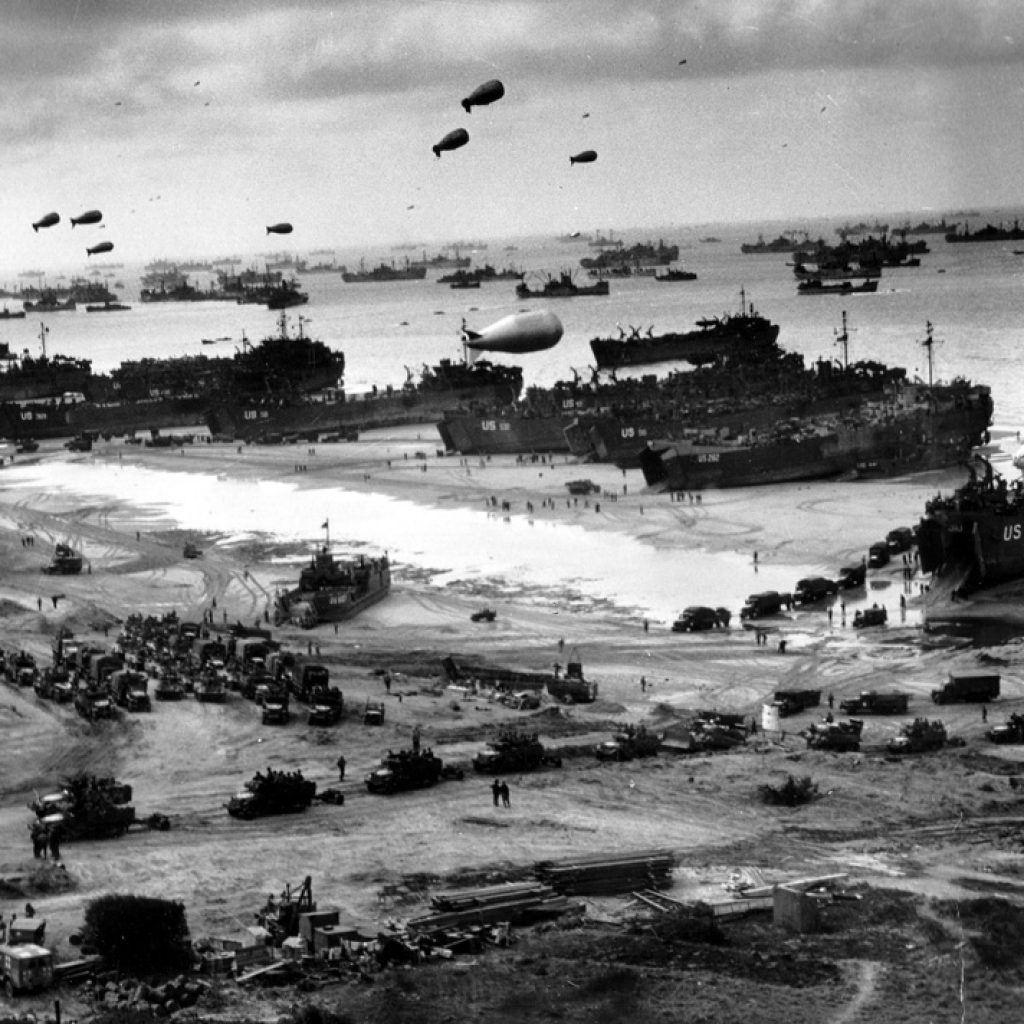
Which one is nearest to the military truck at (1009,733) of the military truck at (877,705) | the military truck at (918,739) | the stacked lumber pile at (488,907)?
the military truck at (918,739)

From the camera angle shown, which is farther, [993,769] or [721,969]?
[993,769]

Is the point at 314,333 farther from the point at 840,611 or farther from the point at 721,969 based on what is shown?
the point at 721,969

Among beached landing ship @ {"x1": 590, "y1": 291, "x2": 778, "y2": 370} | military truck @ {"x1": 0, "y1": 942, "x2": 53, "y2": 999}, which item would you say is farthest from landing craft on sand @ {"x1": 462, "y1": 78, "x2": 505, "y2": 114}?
beached landing ship @ {"x1": 590, "y1": 291, "x2": 778, "y2": 370}

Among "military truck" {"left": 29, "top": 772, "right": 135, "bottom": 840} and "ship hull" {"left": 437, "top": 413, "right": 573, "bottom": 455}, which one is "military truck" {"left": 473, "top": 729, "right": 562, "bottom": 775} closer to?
"military truck" {"left": 29, "top": 772, "right": 135, "bottom": 840}

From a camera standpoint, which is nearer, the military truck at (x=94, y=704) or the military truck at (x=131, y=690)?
the military truck at (x=94, y=704)

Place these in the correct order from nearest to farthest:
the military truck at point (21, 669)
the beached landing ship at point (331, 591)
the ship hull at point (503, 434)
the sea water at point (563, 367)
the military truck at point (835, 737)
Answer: the military truck at point (835, 737) < the military truck at point (21, 669) < the beached landing ship at point (331, 591) < the sea water at point (563, 367) < the ship hull at point (503, 434)

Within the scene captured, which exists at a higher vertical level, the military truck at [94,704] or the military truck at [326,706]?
the military truck at [94,704]

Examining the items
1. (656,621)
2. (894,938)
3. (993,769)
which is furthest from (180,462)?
(894,938)

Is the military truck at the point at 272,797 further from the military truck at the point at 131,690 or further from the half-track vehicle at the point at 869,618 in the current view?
the half-track vehicle at the point at 869,618
